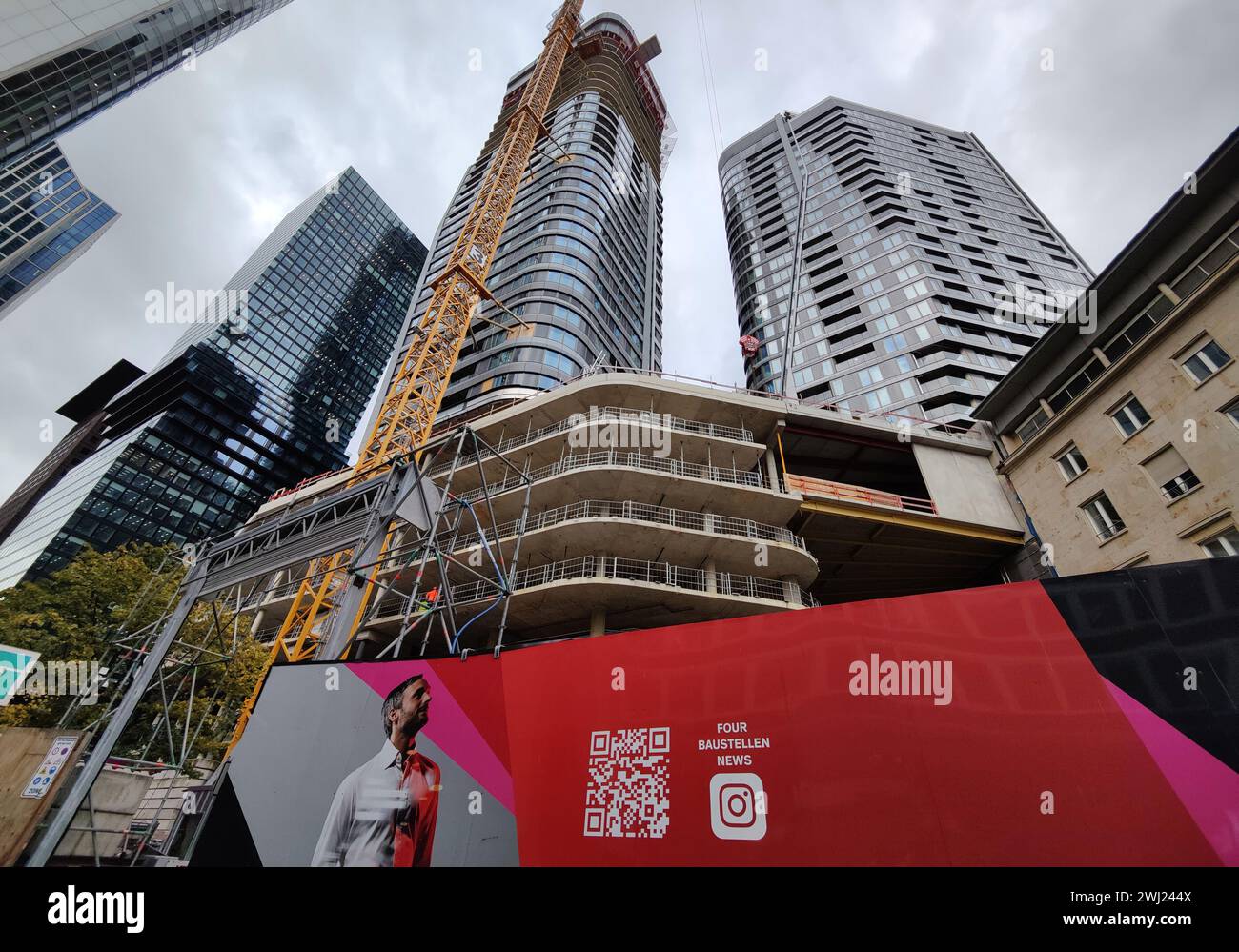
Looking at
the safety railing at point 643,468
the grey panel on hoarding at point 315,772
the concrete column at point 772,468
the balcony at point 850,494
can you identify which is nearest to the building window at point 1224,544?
the balcony at point 850,494

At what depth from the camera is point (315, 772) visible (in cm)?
849

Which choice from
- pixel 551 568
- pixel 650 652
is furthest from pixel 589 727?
pixel 551 568

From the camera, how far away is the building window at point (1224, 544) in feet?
50.0

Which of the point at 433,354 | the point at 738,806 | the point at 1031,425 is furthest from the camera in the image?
the point at 433,354

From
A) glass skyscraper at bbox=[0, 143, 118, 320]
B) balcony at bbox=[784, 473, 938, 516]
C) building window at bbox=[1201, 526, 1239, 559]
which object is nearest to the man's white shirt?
balcony at bbox=[784, 473, 938, 516]

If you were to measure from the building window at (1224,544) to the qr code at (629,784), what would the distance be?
17.6m

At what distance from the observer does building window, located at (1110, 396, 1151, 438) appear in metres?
18.3

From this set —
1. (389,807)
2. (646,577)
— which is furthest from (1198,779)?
(646,577)

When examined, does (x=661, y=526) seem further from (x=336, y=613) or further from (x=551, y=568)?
(x=336, y=613)

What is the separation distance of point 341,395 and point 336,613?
110090 millimetres

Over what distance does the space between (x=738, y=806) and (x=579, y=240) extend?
54.1 m

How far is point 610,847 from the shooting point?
7.44 meters

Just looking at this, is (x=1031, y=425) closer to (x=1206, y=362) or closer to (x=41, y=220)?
(x=1206, y=362)

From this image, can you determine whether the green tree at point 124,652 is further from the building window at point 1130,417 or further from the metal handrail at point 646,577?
the building window at point 1130,417
